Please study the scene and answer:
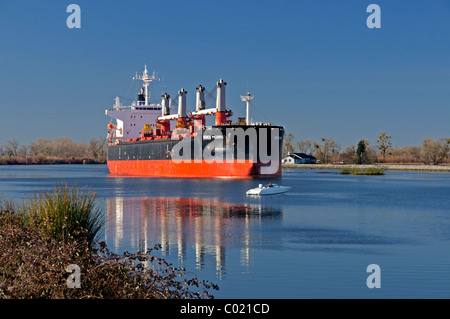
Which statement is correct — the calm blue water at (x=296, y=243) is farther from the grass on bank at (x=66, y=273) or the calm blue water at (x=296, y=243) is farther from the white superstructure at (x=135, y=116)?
the white superstructure at (x=135, y=116)

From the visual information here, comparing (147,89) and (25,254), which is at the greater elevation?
(147,89)

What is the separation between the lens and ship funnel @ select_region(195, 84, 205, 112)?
243 ft

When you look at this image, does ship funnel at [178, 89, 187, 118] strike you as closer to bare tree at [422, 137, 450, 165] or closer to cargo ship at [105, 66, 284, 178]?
cargo ship at [105, 66, 284, 178]

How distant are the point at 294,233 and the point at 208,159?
42.5 meters

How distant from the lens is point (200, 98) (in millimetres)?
74750

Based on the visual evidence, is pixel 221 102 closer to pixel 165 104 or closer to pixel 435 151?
pixel 165 104

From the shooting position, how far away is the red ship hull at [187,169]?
61.1m

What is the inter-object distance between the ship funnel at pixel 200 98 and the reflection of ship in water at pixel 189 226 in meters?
37.3

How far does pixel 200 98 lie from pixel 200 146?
41.2ft

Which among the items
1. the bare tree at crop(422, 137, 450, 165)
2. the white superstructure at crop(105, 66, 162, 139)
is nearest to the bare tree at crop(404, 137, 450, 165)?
the bare tree at crop(422, 137, 450, 165)

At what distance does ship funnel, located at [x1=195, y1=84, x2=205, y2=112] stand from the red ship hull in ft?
28.5

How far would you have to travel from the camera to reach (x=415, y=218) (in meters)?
29.4
